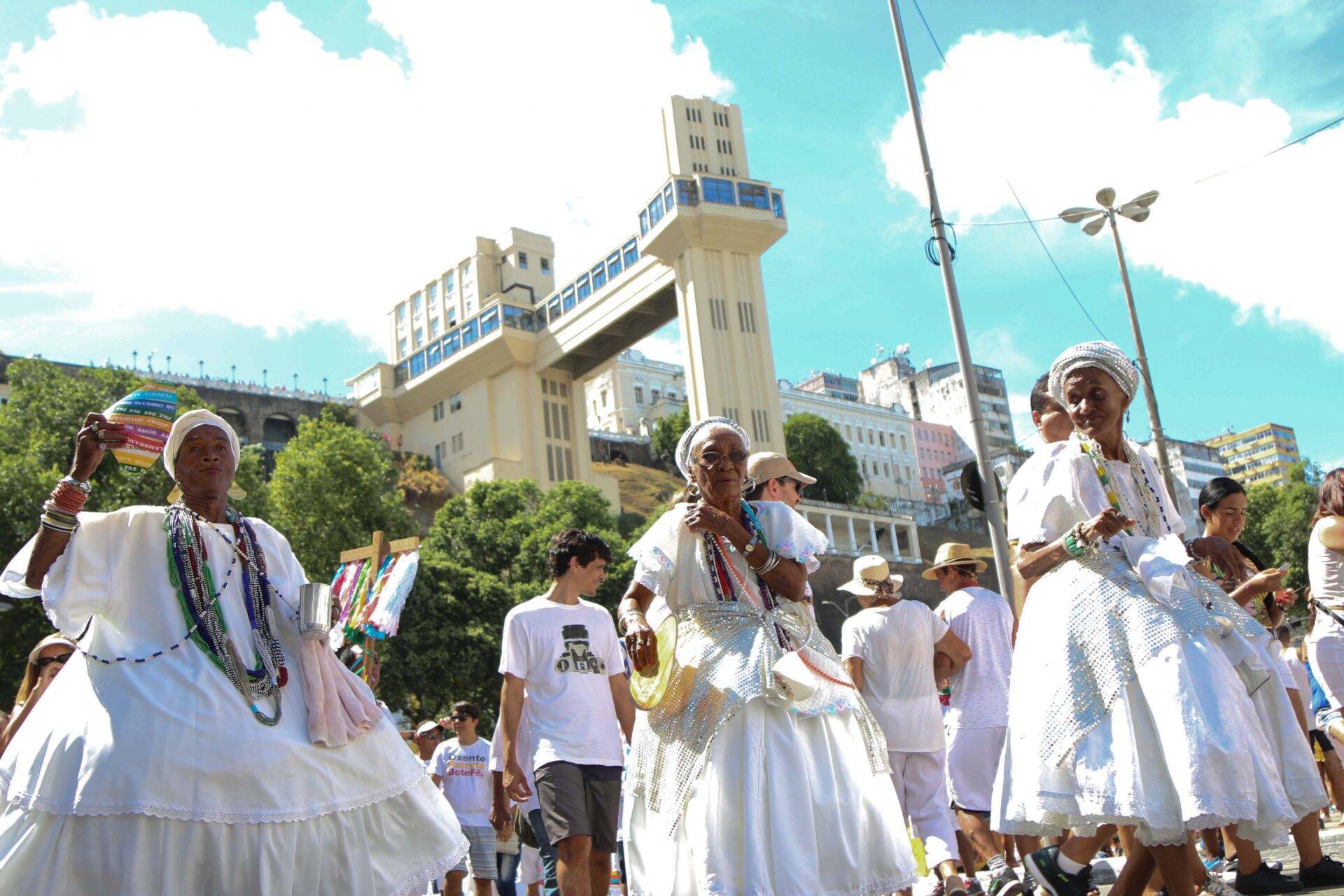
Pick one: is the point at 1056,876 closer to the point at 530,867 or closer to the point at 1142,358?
the point at 530,867

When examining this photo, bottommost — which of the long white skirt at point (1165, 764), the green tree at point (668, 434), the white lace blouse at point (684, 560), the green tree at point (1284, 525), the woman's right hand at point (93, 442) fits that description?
the long white skirt at point (1165, 764)

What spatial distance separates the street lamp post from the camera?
1991 cm

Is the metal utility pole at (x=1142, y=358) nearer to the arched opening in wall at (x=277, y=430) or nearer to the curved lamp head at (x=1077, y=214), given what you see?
the curved lamp head at (x=1077, y=214)

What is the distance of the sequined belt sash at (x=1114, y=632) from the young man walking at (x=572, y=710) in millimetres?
2745

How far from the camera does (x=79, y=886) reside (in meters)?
3.79

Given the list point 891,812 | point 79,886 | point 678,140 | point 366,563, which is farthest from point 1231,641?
point 678,140

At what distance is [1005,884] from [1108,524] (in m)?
2.21

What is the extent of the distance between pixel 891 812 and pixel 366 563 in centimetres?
670

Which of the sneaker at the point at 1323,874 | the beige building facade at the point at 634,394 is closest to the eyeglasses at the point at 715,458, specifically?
the sneaker at the point at 1323,874

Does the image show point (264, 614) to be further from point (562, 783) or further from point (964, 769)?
point (964, 769)

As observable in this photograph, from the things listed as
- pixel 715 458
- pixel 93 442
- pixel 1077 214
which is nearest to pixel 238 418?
pixel 1077 214

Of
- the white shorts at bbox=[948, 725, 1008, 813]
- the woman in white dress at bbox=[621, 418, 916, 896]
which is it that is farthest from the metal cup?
the white shorts at bbox=[948, 725, 1008, 813]

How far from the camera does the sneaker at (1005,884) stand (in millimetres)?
5176

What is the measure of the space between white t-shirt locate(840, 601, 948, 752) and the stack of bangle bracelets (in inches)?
166
